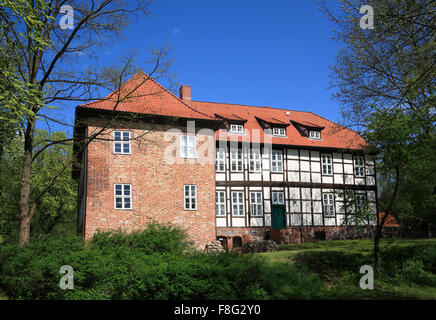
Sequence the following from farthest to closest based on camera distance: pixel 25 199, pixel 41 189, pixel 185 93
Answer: pixel 41 189 → pixel 185 93 → pixel 25 199

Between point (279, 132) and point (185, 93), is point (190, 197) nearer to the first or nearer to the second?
point (185, 93)

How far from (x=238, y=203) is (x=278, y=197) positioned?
287 centimetres

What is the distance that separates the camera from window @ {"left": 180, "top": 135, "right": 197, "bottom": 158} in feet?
64.2

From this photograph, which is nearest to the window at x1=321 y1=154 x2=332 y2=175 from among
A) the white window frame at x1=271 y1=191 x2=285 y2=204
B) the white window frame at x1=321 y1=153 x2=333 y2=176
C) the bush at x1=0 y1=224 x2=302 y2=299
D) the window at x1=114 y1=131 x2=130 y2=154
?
the white window frame at x1=321 y1=153 x2=333 y2=176

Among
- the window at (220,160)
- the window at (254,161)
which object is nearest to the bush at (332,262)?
the window at (220,160)

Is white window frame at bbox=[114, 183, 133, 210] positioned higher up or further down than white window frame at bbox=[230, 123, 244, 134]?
further down

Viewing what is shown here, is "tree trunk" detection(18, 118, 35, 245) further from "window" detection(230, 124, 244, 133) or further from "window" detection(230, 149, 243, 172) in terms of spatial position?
"window" detection(230, 124, 244, 133)

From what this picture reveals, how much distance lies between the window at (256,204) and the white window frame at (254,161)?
5.26 ft

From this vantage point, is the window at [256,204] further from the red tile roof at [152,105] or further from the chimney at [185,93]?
the red tile roof at [152,105]

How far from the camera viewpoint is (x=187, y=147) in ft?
64.5

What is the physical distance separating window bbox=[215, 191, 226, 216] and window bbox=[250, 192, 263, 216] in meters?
1.78

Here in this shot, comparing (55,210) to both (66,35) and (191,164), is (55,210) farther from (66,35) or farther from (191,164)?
(66,35)

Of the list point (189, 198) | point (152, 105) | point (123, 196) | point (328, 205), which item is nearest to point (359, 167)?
point (328, 205)

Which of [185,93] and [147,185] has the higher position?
[185,93]
